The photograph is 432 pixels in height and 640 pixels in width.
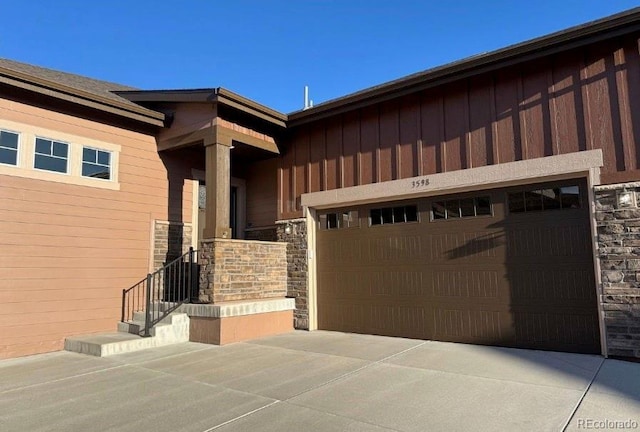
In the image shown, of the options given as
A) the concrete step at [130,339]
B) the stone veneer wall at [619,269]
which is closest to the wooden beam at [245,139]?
the concrete step at [130,339]

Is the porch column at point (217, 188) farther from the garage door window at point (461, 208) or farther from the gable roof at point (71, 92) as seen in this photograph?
the garage door window at point (461, 208)

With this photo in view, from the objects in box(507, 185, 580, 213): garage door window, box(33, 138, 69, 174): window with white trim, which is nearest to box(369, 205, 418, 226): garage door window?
box(507, 185, 580, 213): garage door window

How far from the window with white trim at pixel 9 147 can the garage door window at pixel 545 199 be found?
7.94 metres

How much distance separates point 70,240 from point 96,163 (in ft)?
5.00

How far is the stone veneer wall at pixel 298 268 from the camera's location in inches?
338

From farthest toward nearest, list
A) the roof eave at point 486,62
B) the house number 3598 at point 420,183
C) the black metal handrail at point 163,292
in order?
the black metal handrail at point 163,292 < the house number 3598 at point 420,183 < the roof eave at point 486,62

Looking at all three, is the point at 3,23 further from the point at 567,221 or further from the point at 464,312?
the point at 567,221

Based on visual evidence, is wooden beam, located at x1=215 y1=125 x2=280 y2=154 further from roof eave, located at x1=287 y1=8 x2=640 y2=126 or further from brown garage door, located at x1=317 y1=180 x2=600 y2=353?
brown garage door, located at x1=317 y1=180 x2=600 y2=353

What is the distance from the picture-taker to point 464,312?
685 centimetres

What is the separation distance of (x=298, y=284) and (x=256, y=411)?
15.8ft

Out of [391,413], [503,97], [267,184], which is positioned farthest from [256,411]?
[267,184]

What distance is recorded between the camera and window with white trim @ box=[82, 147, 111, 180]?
25.1 ft

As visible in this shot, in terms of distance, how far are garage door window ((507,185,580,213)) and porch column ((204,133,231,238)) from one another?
16.2 ft

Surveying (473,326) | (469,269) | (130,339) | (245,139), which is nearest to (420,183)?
(469,269)
